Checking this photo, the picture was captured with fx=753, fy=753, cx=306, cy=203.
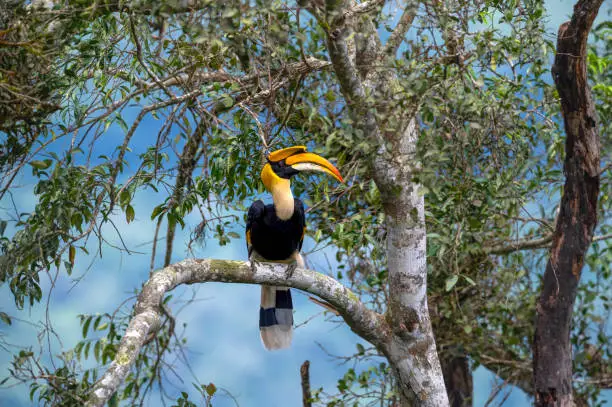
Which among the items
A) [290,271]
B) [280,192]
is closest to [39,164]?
[280,192]

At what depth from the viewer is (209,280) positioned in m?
4.01

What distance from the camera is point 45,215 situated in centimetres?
422

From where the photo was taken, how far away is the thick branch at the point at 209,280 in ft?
10.6

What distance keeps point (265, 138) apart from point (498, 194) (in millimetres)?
1481

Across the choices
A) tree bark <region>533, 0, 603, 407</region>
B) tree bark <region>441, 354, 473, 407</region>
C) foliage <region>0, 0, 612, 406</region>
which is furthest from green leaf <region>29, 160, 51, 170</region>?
tree bark <region>441, 354, 473, 407</region>

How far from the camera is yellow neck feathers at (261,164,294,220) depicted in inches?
175

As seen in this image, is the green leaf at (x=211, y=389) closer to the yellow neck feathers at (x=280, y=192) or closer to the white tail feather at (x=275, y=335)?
the white tail feather at (x=275, y=335)

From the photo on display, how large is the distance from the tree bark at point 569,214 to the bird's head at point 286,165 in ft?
6.13

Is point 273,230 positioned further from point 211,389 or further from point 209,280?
point 211,389

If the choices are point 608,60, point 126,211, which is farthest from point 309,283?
point 608,60

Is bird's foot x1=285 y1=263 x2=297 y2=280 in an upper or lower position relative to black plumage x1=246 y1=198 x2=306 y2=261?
lower

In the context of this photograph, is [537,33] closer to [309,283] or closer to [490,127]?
[490,127]

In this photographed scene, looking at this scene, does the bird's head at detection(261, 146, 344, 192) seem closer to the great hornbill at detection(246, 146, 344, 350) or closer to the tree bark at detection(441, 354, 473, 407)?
the great hornbill at detection(246, 146, 344, 350)

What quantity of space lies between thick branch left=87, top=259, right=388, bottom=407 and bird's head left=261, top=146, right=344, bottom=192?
55cm
